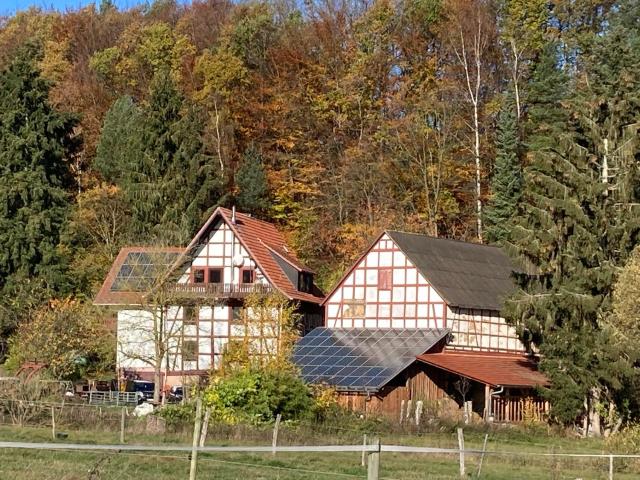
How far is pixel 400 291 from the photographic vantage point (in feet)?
162

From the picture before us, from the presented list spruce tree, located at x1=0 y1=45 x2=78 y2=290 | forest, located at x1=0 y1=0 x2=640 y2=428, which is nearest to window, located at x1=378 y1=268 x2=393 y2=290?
forest, located at x1=0 y1=0 x2=640 y2=428

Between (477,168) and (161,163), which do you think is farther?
(161,163)

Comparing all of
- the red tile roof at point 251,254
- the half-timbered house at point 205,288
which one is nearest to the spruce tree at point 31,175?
the red tile roof at point 251,254

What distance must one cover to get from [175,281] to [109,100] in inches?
1080

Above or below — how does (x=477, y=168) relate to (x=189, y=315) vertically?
above

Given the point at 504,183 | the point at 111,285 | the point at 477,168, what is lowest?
the point at 111,285

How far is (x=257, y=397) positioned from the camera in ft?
107

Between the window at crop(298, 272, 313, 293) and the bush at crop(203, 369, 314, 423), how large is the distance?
20872 millimetres

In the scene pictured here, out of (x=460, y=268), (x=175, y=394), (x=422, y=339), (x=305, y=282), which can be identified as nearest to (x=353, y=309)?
(x=422, y=339)

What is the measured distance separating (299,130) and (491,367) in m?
25.1

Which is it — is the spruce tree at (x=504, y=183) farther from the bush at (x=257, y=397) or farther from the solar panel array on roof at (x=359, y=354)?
the bush at (x=257, y=397)

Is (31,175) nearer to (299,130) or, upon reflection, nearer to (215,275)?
(215,275)

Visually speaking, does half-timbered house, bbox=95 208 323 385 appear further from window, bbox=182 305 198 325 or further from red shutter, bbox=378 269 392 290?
red shutter, bbox=378 269 392 290

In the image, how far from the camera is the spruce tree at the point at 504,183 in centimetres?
5875
